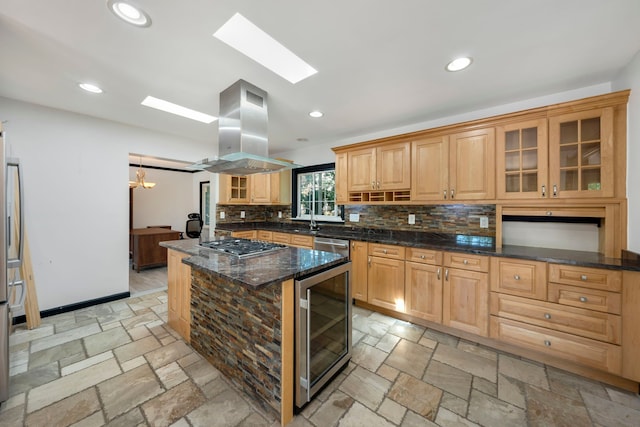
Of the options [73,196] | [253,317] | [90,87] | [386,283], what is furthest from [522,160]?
[73,196]

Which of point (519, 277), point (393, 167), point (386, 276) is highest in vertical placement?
point (393, 167)

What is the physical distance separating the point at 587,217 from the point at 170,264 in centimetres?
416

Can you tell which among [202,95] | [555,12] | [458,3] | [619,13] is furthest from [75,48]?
[619,13]

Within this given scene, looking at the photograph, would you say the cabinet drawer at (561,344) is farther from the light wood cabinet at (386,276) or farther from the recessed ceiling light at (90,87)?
the recessed ceiling light at (90,87)

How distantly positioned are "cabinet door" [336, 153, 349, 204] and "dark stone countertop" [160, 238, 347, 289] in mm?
1582

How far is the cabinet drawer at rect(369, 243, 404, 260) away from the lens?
2751 millimetres

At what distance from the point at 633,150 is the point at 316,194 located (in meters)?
3.74

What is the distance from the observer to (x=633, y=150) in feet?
6.19

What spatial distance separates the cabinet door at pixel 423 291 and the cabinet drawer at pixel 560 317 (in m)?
0.47

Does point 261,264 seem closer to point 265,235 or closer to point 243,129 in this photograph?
point 243,129

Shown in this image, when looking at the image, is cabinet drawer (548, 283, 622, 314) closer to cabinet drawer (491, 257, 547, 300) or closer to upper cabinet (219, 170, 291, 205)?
cabinet drawer (491, 257, 547, 300)

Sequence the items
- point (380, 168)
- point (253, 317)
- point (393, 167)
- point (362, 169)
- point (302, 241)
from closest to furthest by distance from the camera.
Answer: point (253, 317)
point (393, 167)
point (380, 168)
point (362, 169)
point (302, 241)

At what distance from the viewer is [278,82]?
7.25ft

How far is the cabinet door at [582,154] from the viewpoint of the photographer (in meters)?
2.00
